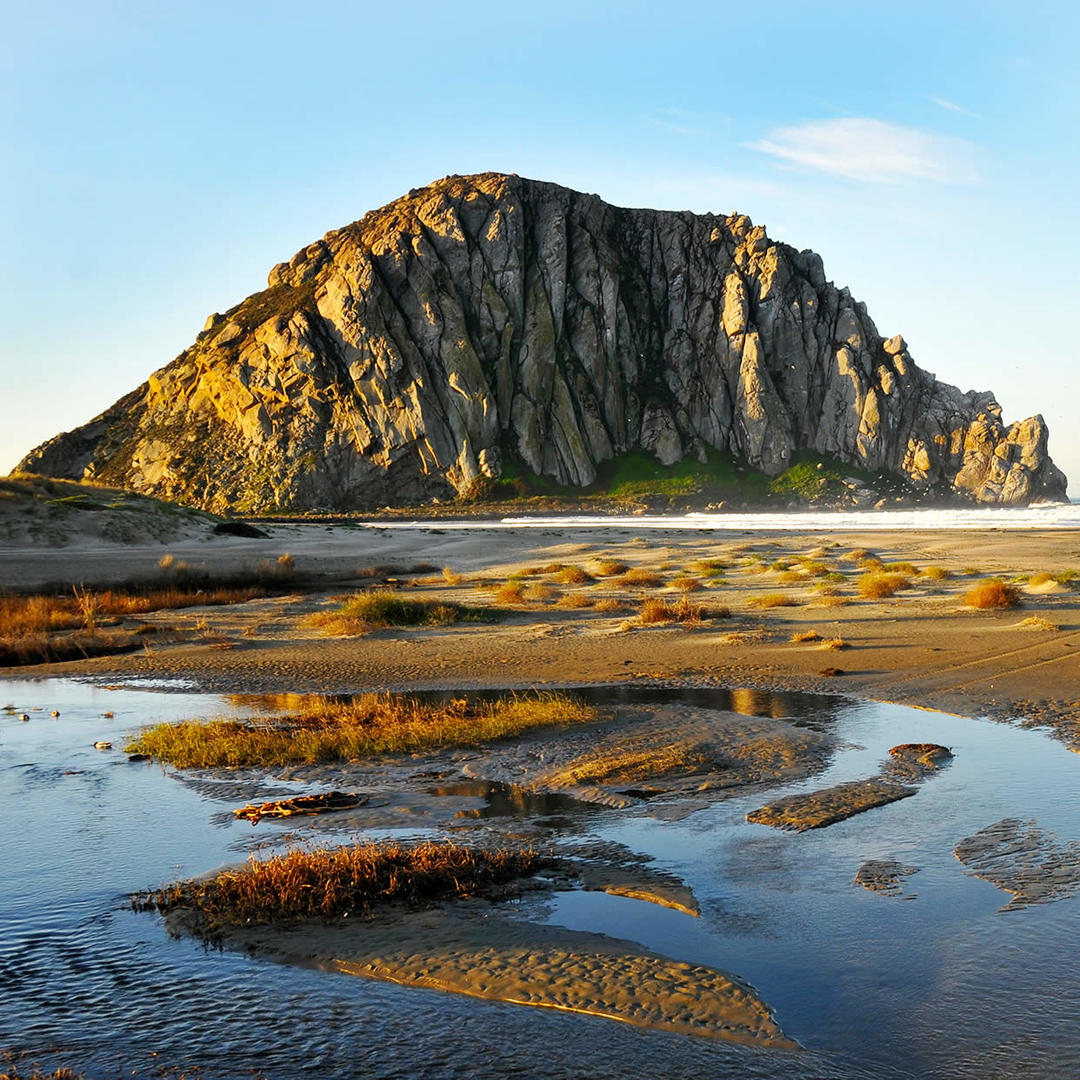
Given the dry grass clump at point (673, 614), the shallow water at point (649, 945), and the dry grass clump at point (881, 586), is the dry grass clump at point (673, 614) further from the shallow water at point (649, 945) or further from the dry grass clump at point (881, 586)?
the shallow water at point (649, 945)

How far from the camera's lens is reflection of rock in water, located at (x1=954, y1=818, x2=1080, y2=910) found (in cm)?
1087

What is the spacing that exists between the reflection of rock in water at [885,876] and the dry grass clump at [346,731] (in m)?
8.47

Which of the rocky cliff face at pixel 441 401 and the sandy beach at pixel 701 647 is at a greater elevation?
the rocky cliff face at pixel 441 401

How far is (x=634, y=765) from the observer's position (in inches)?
651

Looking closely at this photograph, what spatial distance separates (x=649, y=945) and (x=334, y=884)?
3493 millimetres

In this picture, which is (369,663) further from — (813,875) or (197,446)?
(197,446)

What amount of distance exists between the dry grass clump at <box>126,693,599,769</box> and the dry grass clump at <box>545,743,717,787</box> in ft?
8.28

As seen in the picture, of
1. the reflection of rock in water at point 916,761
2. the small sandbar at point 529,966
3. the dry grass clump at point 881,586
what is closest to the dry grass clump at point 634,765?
the reflection of rock in water at point 916,761

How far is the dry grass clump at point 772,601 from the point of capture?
122 feet

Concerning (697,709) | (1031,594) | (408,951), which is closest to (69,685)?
(697,709)

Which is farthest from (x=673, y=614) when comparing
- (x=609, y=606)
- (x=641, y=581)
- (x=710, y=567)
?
(x=710, y=567)

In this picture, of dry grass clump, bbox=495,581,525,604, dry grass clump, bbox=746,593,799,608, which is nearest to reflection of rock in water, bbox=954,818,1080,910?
dry grass clump, bbox=746,593,799,608

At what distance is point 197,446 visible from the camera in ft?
610

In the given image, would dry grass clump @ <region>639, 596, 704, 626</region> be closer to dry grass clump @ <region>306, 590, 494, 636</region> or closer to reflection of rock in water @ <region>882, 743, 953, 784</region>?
dry grass clump @ <region>306, 590, 494, 636</region>
